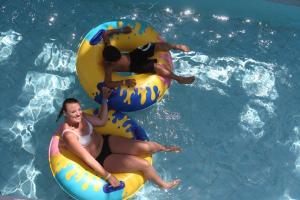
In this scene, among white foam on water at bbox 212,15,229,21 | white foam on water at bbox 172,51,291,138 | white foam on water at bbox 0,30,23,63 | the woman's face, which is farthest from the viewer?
white foam on water at bbox 212,15,229,21

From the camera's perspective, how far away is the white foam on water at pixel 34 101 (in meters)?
4.60

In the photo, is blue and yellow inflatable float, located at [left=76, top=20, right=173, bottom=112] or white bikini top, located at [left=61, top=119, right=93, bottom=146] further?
blue and yellow inflatable float, located at [left=76, top=20, right=173, bottom=112]

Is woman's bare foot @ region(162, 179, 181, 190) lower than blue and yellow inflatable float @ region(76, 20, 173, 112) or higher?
lower

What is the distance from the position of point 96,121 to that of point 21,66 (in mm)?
1417

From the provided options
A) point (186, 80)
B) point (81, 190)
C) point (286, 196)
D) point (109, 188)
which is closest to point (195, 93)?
point (186, 80)

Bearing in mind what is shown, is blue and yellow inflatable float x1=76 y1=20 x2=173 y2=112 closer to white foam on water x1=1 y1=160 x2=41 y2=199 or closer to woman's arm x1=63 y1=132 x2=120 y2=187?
woman's arm x1=63 y1=132 x2=120 y2=187

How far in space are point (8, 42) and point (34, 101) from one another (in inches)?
33.4

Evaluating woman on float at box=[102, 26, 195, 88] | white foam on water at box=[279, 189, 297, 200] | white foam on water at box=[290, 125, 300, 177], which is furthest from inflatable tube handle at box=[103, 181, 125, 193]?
white foam on water at box=[290, 125, 300, 177]

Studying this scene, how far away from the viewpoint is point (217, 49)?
516 cm

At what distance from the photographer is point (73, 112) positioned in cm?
372

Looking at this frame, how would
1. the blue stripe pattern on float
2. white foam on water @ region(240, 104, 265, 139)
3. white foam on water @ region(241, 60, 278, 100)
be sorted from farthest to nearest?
1. white foam on water @ region(241, 60, 278, 100)
2. white foam on water @ region(240, 104, 265, 139)
3. the blue stripe pattern on float

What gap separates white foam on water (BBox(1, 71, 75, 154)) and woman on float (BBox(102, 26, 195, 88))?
0.70m

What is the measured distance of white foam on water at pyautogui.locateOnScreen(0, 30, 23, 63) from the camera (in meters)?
5.02

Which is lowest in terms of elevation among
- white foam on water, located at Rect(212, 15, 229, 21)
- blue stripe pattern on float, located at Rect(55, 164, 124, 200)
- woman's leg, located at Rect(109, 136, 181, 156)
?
blue stripe pattern on float, located at Rect(55, 164, 124, 200)
